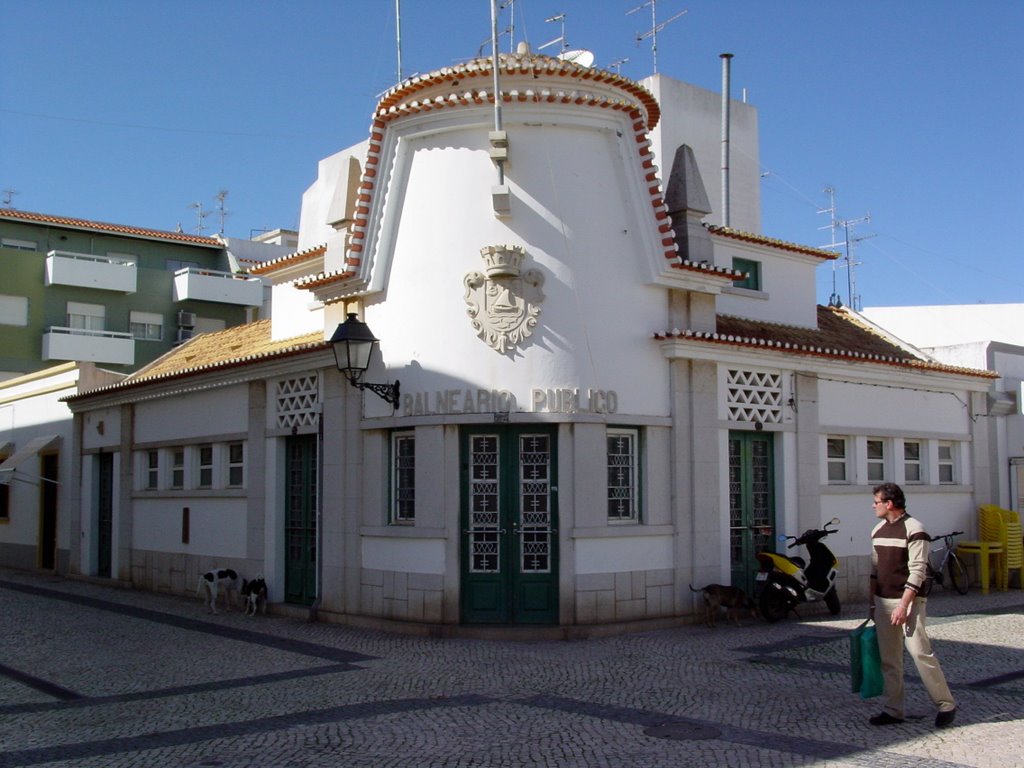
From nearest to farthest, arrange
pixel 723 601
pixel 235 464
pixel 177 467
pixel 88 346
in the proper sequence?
pixel 723 601
pixel 235 464
pixel 177 467
pixel 88 346

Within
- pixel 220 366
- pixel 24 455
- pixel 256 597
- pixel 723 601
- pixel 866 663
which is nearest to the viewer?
pixel 866 663

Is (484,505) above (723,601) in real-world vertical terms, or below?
above

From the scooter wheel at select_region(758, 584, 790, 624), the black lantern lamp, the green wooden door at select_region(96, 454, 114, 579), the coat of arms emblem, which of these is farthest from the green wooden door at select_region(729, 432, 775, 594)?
the green wooden door at select_region(96, 454, 114, 579)

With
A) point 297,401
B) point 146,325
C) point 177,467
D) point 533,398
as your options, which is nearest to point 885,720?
point 533,398

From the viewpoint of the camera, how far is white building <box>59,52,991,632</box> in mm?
12883

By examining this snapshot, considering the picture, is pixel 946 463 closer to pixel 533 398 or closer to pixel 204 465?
pixel 533 398

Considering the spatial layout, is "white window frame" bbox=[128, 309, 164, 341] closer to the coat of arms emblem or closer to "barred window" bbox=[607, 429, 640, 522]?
the coat of arms emblem

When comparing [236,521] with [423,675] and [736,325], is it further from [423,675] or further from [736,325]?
[736,325]

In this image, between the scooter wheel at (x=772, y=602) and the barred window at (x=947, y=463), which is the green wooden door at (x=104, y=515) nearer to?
the scooter wheel at (x=772, y=602)

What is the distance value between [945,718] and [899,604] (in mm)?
890

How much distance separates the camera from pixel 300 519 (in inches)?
604

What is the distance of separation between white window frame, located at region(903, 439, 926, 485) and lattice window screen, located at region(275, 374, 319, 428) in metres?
8.99

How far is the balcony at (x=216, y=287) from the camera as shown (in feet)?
139

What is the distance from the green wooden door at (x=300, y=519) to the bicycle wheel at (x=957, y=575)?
31.8 feet
